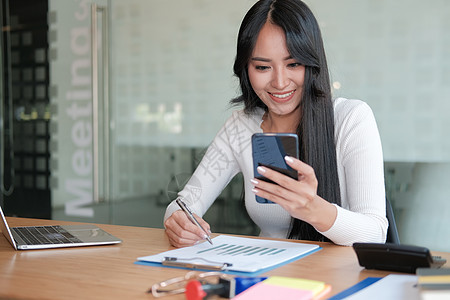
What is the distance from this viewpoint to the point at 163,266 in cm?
129

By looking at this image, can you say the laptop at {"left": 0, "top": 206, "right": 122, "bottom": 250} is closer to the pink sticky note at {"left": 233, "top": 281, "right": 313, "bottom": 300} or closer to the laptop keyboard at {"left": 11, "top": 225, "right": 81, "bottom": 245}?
the laptop keyboard at {"left": 11, "top": 225, "right": 81, "bottom": 245}

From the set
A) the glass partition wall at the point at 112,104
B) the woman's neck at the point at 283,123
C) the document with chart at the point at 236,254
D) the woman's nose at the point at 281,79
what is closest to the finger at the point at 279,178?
the document with chart at the point at 236,254

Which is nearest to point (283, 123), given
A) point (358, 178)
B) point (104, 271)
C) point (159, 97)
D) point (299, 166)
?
point (358, 178)

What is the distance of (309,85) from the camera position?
1.92 m

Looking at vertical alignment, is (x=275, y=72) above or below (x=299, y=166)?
above

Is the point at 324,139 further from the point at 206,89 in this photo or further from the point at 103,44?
the point at 103,44

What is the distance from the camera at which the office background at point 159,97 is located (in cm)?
311

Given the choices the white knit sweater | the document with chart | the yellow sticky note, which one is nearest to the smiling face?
the white knit sweater

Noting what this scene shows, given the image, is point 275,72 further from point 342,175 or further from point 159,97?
point 159,97

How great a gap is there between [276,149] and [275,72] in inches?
24.4

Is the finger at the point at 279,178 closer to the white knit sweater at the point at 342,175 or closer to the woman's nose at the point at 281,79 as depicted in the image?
the white knit sweater at the point at 342,175

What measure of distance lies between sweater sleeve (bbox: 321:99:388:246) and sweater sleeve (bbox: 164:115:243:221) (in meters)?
0.44

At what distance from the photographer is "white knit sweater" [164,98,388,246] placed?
1562 millimetres

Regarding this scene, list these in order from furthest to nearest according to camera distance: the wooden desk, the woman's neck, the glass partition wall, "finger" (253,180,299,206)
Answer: the glass partition wall
the woman's neck
"finger" (253,180,299,206)
the wooden desk
